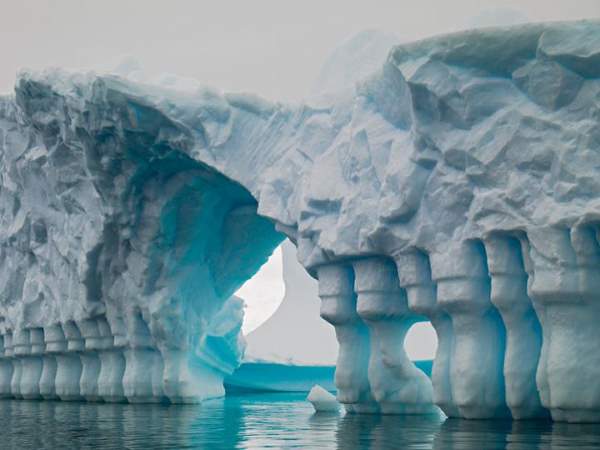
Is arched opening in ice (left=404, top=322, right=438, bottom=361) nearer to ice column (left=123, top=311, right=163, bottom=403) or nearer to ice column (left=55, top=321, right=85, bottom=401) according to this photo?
ice column (left=55, top=321, right=85, bottom=401)

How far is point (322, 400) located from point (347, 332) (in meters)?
1.91

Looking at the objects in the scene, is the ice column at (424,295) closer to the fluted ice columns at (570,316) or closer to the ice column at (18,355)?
the fluted ice columns at (570,316)

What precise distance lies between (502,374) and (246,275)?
9.29 m

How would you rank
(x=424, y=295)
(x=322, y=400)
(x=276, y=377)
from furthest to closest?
1. (x=276, y=377)
2. (x=322, y=400)
3. (x=424, y=295)

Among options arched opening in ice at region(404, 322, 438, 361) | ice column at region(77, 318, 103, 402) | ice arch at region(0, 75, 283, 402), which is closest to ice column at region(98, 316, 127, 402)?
ice arch at region(0, 75, 283, 402)

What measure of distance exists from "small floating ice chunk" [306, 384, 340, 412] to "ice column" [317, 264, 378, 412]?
1.33 meters

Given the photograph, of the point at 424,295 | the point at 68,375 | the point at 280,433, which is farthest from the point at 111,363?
the point at 280,433

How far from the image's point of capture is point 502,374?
11273mm

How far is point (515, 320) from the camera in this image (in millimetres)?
10828

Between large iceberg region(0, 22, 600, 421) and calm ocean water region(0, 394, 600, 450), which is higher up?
large iceberg region(0, 22, 600, 421)

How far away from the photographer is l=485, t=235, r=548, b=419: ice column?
35.0 ft

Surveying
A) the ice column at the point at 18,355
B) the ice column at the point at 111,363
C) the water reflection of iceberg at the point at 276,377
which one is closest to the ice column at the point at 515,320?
the ice column at the point at 111,363

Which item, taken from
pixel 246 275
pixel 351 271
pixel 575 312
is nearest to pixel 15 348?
pixel 246 275

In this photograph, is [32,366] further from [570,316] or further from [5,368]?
[570,316]
